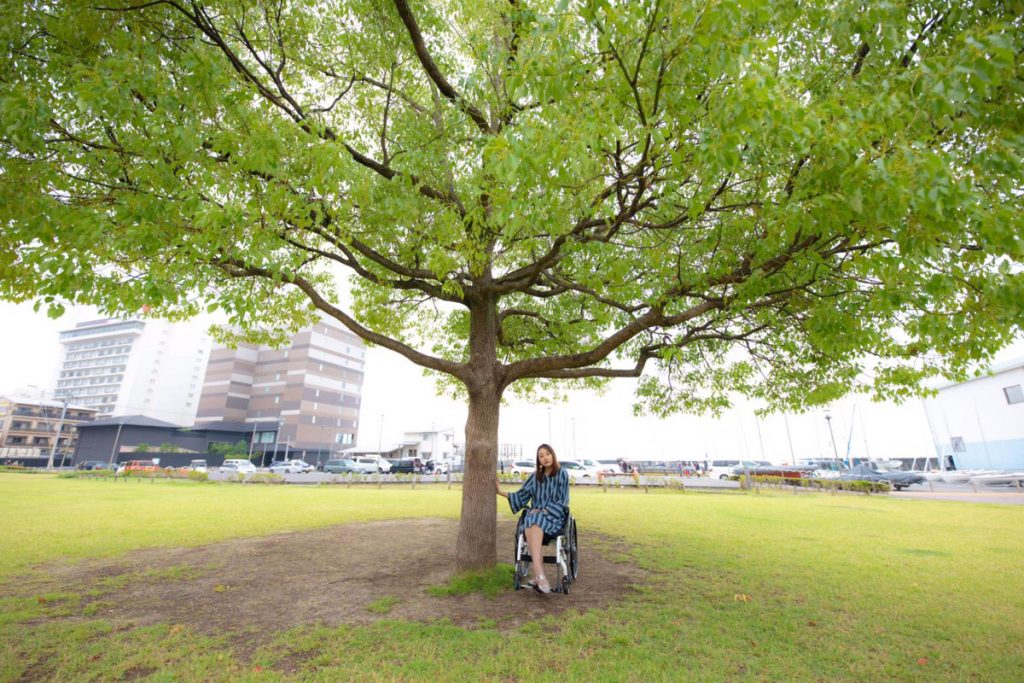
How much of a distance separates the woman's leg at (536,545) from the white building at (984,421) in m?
39.7

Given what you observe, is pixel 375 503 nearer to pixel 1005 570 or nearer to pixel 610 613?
pixel 610 613

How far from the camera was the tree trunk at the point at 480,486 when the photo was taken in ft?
20.2

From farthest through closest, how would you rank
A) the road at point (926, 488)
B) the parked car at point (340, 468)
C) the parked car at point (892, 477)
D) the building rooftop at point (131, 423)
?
1. the building rooftop at point (131, 423)
2. the parked car at point (340, 468)
3. the parked car at point (892, 477)
4. the road at point (926, 488)

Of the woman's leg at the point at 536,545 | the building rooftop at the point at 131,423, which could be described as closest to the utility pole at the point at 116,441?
the building rooftop at the point at 131,423

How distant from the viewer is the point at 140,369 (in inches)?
3632

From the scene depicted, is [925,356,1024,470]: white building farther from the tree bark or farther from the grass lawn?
the tree bark

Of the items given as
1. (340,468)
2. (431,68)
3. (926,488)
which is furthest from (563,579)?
(340,468)

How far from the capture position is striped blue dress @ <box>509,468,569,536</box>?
17.3ft

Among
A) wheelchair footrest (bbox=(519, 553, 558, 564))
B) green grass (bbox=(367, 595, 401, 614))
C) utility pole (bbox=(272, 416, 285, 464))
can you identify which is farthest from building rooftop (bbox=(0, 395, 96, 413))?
wheelchair footrest (bbox=(519, 553, 558, 564))

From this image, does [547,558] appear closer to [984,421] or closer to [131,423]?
[984,421]

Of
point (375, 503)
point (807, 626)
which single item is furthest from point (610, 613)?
point (375, 503)

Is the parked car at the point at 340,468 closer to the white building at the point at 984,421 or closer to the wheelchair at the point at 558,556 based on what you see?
the wheelchair at the point at 558,556

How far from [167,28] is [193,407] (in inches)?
4479

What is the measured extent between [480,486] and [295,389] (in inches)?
2849
